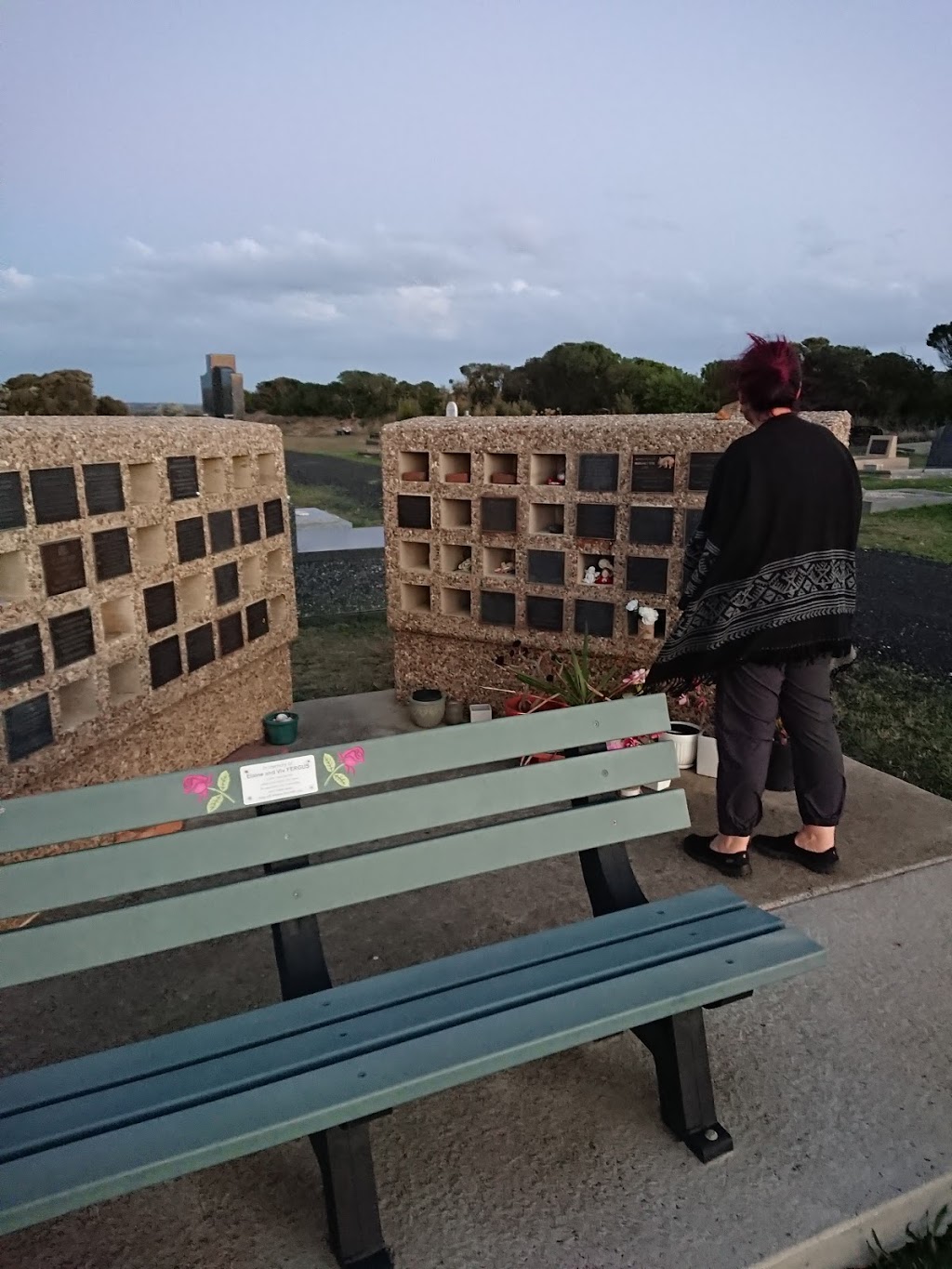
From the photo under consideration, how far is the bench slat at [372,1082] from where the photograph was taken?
55.6 inches

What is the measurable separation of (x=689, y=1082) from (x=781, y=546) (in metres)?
1.43

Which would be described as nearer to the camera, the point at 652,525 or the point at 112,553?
the point at 112,553

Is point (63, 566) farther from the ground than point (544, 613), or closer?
farther from the ground

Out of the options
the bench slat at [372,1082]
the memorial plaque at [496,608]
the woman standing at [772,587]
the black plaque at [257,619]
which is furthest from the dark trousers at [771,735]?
the black plaque at [257,619]

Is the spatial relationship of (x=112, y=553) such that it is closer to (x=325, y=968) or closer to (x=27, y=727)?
(x=27, y=727)

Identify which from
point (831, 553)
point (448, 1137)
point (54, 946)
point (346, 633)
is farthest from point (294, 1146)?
point (346, 633)

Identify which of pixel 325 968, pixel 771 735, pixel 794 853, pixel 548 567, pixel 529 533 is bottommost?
pixel 794 853

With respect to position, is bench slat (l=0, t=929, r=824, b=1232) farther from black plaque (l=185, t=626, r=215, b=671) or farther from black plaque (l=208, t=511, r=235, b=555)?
black plaque (l=208, t=511, r=235, b=555)

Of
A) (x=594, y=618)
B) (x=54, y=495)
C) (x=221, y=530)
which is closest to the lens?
(x=54, y=495)

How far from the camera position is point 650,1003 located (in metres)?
1.81

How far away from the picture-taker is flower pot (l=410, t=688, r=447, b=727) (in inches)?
184

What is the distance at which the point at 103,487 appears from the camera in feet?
10.7

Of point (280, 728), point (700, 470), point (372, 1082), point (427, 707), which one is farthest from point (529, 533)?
point (372, 1082)

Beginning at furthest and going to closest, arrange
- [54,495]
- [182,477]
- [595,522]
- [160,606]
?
[595,522] → [182,477] → [160,606] → [54,495]
